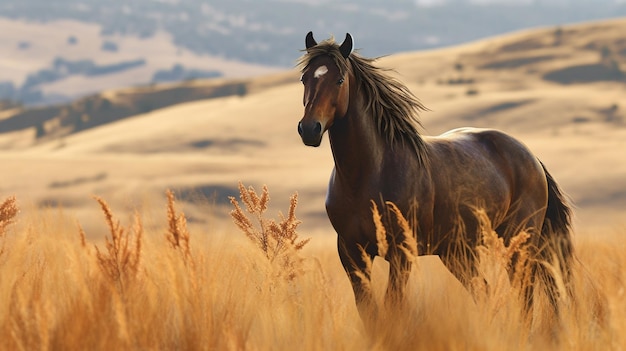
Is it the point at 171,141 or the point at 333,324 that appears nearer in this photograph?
the point at 333,324

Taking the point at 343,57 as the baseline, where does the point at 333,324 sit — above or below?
below

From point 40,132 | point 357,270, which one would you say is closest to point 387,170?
point 357,270

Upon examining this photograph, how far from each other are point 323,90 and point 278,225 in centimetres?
116

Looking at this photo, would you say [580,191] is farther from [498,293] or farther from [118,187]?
[498,293]

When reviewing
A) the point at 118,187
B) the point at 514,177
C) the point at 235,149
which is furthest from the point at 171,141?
the point at 514,177

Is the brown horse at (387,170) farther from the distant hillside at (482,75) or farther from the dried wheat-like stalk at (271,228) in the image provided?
the distant hillside at (482,75)

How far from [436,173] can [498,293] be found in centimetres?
136

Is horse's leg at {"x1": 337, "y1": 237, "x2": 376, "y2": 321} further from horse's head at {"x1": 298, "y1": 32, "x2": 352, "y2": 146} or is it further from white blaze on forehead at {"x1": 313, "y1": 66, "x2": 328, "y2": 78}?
white blaze on forehead at {"x1": 313, "y1": 66, "x2": 328, "y2": 78}

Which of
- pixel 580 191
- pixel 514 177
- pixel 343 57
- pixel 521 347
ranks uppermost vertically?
pixel 343 57

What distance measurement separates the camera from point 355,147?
5.23 m

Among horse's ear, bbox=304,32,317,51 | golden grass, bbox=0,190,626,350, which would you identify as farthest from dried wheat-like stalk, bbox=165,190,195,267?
horse's ear, bbox=304,32,317,51

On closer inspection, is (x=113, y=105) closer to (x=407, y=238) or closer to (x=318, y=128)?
(x=318, y=128)

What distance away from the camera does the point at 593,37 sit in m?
66.8

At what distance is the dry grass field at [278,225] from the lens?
3986mm
